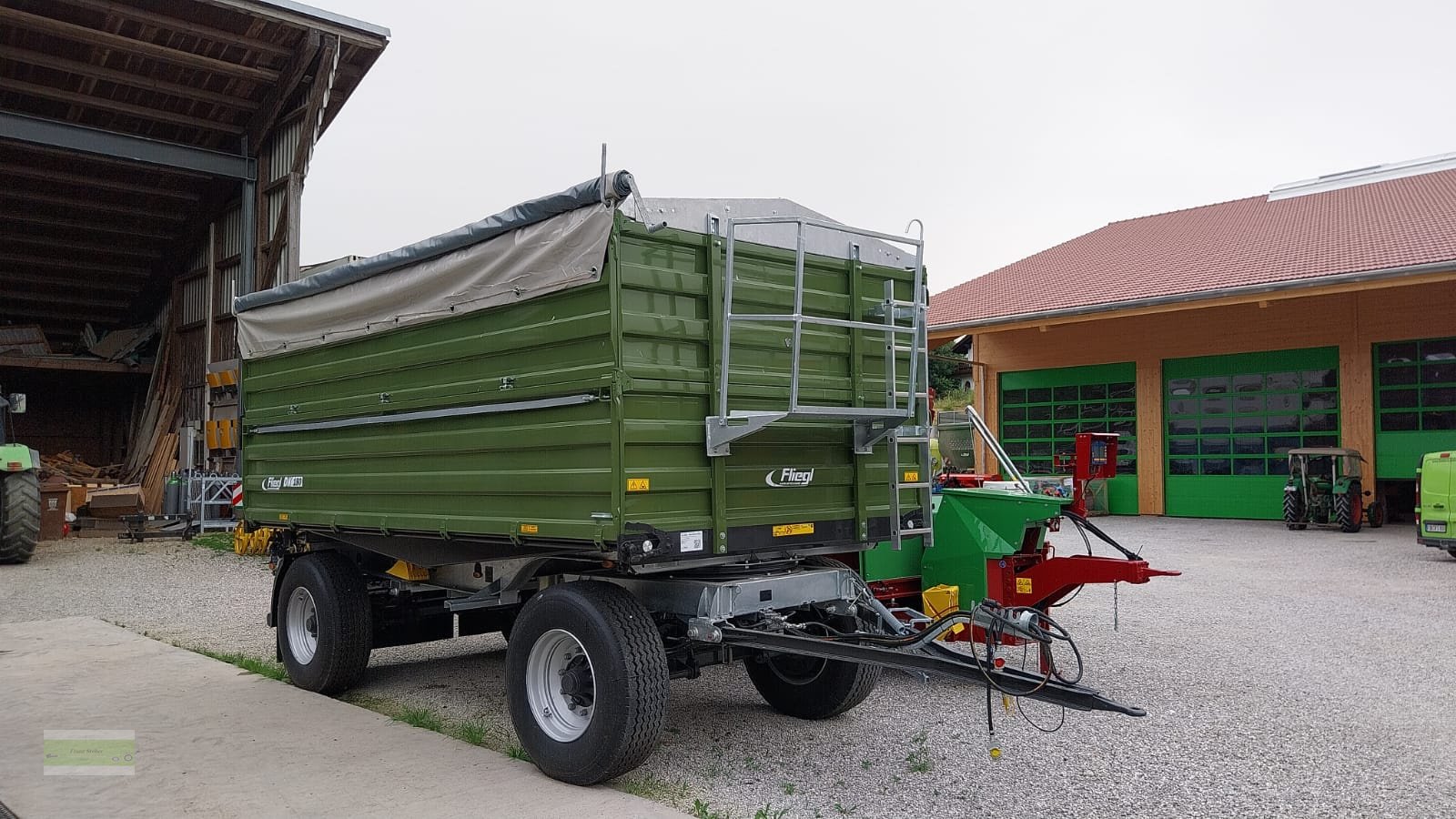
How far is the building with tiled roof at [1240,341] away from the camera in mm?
16484

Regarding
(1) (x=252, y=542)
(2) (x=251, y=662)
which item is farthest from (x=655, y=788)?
(1) (x=252, y=542)

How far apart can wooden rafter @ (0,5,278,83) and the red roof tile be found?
12911 millimetres

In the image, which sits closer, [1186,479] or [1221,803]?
[1221,803]

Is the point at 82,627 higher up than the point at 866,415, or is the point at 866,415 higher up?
the point at 866,415

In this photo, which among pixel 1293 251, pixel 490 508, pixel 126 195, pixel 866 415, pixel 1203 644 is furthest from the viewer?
pixel 126 195

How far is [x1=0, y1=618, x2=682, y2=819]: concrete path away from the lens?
14.2 feet

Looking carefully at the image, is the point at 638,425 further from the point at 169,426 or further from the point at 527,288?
the point at 169,426

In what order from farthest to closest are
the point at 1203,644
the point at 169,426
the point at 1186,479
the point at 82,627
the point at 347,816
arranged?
1. the point at 169,426
2. the point at 1186,479
3. the point at 82,627
4. the point at 1203,644
5. the point at 347,816

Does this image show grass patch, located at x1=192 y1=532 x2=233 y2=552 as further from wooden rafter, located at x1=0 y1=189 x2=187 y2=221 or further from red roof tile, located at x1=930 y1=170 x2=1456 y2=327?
red roof tile, located at x1=930 y1=170 x2=1456 y2=327

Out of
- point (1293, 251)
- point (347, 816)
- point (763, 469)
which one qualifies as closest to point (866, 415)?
point (763, 469)

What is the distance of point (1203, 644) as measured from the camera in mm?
7695

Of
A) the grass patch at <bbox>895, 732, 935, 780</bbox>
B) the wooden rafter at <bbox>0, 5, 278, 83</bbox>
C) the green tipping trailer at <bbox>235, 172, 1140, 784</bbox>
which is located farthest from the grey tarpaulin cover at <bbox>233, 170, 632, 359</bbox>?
the wooden rafter at <bbox>0, 5, 278, 83</bbox>

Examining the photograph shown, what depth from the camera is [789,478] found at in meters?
4.93

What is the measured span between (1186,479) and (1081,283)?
4.04 m
